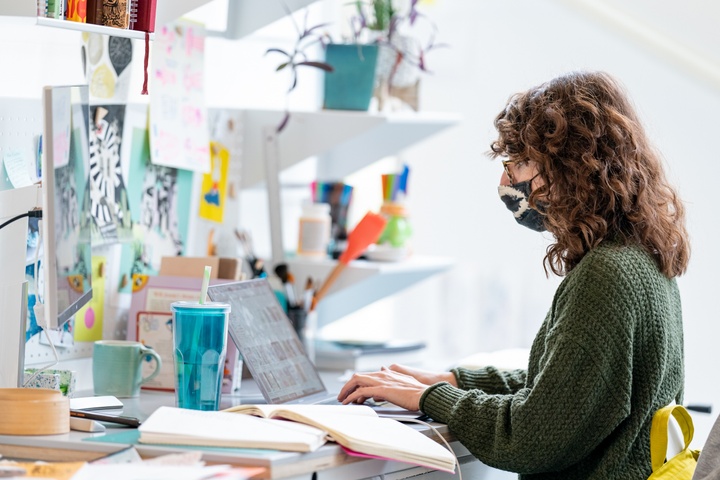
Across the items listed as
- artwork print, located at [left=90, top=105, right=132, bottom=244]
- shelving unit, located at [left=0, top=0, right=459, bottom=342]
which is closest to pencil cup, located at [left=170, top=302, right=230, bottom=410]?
artwork print, located at [left=90, top=105, right=132, bottom=244]

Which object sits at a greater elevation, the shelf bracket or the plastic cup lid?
the shelf bracket

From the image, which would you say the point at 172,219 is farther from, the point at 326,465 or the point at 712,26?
the point at 712,26

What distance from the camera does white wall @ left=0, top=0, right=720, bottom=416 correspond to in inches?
125

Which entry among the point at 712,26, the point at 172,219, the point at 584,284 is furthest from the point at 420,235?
the point at 584,284

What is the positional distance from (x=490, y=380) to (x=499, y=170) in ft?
6.52

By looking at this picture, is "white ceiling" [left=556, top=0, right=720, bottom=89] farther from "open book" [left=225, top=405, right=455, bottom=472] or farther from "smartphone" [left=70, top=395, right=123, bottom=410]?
"smartphone" [left=70, top=395, right=123, bottom=410]

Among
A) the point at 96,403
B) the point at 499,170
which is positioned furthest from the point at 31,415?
the point at 499,170

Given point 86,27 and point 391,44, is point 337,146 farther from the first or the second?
point 86,27

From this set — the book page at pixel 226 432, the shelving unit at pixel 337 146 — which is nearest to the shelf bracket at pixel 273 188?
the shelving unit at pixel 337 146

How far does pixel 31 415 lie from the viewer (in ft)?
4.37

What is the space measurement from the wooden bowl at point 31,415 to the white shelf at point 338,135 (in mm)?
1188

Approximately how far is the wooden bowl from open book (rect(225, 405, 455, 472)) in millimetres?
240

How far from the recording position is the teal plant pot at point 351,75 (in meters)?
2.38

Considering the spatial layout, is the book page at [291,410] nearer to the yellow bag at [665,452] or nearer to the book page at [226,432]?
the book page at [226,432]
